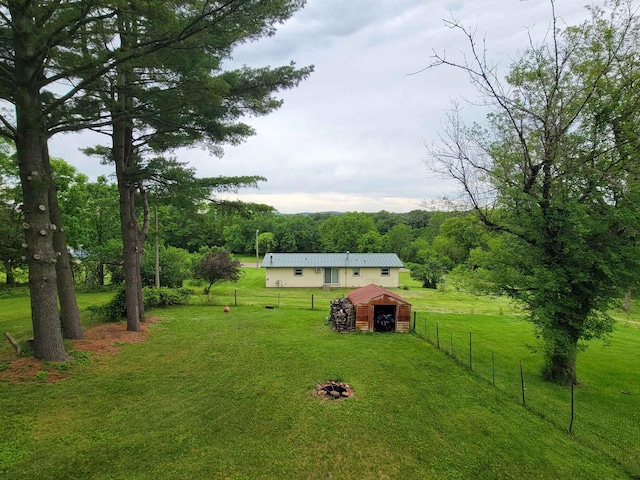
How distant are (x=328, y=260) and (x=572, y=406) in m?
20.7

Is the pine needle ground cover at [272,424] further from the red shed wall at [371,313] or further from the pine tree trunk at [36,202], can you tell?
the red shed wall at [371,313]

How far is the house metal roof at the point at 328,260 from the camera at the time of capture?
25.1m

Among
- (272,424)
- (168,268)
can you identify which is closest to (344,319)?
(272,424)

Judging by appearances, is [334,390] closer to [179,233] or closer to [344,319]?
[344,319]

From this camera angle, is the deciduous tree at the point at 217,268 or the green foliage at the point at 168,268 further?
the deciduous tree at the point at 217,268

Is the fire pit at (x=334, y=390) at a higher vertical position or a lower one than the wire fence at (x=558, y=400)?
higher

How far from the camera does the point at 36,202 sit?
7.36 metres

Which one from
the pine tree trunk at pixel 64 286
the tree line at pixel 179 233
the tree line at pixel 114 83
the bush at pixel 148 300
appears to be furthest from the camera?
the bush at pixel 148 300

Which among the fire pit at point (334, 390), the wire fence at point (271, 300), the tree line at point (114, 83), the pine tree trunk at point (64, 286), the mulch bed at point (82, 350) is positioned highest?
the tree line at point (114, 83)

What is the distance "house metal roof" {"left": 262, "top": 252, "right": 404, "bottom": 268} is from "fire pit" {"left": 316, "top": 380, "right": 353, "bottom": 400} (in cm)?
1761

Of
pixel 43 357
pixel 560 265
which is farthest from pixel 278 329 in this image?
pixel 560 265

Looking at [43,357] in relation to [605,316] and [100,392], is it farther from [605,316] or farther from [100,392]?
[605,316]

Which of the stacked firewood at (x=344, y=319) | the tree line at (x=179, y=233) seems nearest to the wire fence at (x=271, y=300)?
the tree line at (x=179, y=233)

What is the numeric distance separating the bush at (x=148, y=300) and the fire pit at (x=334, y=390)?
30.7 ft
